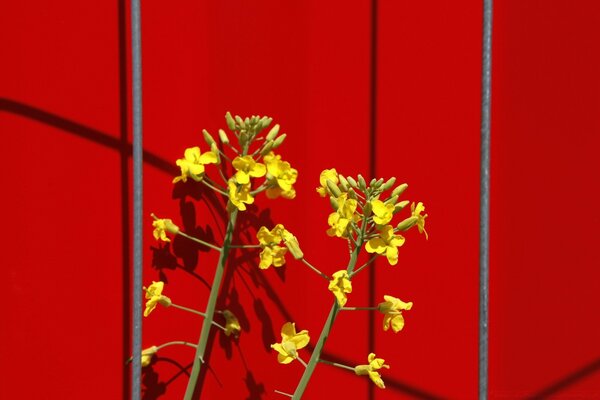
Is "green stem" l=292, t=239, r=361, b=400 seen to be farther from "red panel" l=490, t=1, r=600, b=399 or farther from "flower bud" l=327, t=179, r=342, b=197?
"red panel" l=490, t=1, r=600, b=399

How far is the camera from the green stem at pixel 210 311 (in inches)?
37.1

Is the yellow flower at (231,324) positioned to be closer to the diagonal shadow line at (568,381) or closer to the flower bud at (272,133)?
the flower bud at (272,133)

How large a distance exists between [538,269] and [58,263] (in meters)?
0.68

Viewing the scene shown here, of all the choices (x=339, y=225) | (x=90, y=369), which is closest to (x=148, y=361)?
(x=90, y=369)

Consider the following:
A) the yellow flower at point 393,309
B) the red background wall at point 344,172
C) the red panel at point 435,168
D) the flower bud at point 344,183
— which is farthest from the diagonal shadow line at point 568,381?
the flower bud at point 344,183

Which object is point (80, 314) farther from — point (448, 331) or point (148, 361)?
point (448, 331)

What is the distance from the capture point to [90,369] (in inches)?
38.2

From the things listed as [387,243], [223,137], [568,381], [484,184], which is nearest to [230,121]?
[223,137]

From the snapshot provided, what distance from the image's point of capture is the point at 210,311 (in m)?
0.95

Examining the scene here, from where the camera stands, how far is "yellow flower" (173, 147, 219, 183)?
0.92m

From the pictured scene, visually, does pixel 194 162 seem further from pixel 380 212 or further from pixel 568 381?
pixel 568 381

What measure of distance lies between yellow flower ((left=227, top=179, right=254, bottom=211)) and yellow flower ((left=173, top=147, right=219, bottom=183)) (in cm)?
4

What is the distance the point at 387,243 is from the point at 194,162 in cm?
28

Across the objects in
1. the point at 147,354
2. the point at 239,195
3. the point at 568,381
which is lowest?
the point at 568,381
